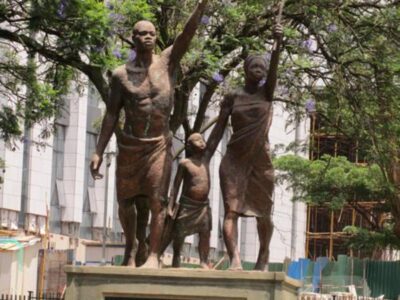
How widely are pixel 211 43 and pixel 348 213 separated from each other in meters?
55.8

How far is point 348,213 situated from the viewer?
77188 mm

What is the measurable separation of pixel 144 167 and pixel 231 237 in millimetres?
1268

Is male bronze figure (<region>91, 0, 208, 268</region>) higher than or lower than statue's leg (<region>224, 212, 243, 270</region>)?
higher

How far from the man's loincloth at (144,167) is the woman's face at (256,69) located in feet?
3.99

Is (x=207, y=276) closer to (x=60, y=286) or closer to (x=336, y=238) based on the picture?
(x=60, y=286)

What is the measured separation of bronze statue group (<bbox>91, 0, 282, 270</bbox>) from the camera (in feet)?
48.1

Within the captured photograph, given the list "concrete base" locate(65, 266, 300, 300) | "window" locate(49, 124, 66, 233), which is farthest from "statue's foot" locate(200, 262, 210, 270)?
"window" locate(49, 124, 66, 233)

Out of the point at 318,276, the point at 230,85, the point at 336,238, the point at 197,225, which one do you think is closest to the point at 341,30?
the point at 230,85

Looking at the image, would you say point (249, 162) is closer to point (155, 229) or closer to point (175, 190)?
point (175, 190)

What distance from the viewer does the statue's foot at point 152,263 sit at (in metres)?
14.5

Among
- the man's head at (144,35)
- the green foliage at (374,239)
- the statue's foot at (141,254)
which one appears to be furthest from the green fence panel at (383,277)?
the man's head at (144,35)

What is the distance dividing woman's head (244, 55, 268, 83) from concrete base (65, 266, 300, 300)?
7.49ft

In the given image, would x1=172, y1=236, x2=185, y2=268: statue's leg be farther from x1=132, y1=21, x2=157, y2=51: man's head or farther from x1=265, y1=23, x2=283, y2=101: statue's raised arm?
x1=132, y1=21, x2=157, y2=51: man's head

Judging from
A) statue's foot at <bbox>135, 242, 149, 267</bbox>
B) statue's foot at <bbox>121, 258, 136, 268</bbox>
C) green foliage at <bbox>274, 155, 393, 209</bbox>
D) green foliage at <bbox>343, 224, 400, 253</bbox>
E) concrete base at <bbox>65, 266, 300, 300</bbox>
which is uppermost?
green foliage at <bbox>274, 155, 393, 209</bbox>
